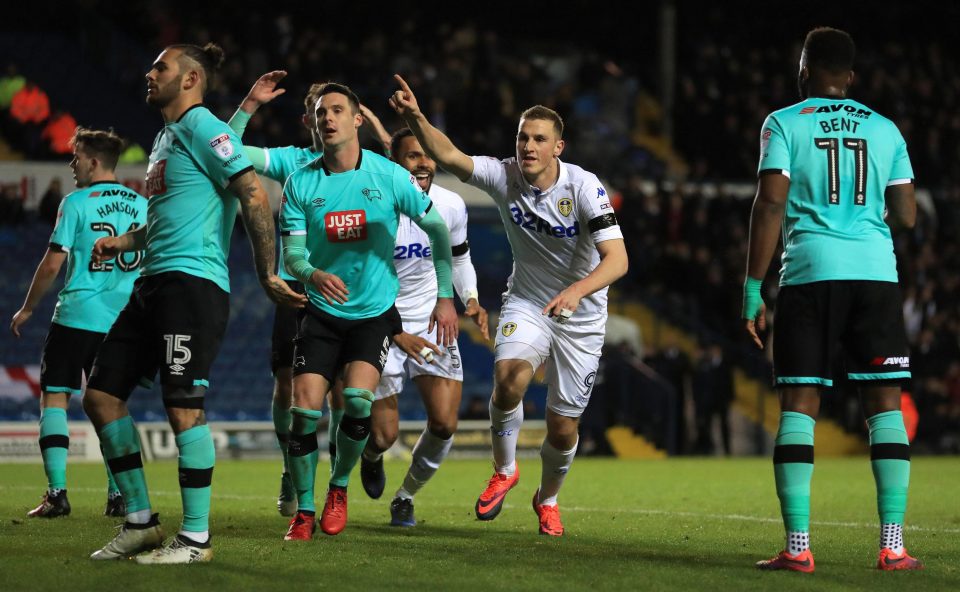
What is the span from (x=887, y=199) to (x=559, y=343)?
2.38m

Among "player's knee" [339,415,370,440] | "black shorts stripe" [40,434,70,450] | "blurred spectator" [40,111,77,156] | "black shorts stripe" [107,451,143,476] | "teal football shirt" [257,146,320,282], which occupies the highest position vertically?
"blurred spectator" [40,111,77,156]

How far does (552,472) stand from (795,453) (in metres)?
2.28

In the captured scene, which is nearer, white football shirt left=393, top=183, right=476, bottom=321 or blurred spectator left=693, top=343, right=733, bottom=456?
white football shirt left=393, top=183, right=476, bottom=321

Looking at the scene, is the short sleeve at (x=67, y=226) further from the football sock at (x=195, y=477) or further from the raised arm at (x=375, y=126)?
the football sock at (x=195, y=477)

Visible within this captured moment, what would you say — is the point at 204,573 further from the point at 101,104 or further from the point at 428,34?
the point at 428,34

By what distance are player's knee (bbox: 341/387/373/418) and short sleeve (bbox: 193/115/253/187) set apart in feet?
5.11

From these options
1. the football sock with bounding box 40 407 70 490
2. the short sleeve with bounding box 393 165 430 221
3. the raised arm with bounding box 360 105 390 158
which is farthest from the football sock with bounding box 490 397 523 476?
the football sock with bounding box 40 407 70 490

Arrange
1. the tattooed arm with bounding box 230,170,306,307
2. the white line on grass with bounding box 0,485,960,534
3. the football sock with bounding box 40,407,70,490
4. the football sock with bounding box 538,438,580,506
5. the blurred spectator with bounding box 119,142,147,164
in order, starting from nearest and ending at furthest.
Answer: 1. the tattooed arm with bounding box 230,170,306,307
2. the football sock with bounding box 538,438,580,506
3. the white line on grass with bounding box 0,485,960,534
4. the football sock with bounding box 40,407,70,490
5. the blurred spectator with bounding box 119,142,147,164

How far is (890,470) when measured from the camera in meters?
5.95

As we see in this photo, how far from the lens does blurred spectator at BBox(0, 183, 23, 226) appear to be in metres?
20.5

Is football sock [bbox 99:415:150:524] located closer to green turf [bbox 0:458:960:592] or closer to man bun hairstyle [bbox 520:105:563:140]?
green turf [bbox 0:458:960:592]

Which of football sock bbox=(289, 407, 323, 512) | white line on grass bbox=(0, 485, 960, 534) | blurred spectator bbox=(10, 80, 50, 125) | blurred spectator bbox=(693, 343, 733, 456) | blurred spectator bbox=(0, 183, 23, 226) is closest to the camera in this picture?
football sock bbox=(289, 407, 323, 512)

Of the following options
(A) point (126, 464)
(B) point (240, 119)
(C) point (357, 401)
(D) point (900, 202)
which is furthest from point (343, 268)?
(D) point (900, 202)

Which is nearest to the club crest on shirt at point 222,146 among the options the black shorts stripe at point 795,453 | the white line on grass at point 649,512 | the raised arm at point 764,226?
the raised arm at point 764,226
